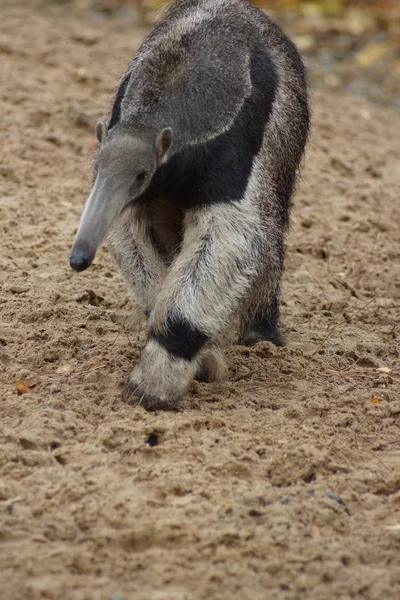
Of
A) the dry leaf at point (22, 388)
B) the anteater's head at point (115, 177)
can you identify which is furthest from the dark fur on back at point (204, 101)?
the dry leaf at point (22, 388)

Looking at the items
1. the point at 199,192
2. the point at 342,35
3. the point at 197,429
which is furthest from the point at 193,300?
the point at 342,35

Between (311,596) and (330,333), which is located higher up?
(330,333)

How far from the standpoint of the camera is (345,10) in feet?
49.1

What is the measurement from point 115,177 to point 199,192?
613 mm

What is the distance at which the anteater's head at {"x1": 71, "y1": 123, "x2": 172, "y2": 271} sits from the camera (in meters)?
4.76

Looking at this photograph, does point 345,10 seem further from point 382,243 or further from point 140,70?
point 140,70

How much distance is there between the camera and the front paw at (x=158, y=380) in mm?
5461

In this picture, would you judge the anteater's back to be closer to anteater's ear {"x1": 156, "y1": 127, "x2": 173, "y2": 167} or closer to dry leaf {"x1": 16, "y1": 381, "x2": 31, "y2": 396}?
anteater's ear {"x1": 156, "y1": 127, "x2": 173, "y2": 167}

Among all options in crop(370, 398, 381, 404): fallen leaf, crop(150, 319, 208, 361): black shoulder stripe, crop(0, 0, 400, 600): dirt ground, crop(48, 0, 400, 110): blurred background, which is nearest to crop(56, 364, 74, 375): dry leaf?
crop(0, 0, 400, 600): dirt ground

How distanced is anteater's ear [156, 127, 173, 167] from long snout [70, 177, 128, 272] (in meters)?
0.34

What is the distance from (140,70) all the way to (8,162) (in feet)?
10.9

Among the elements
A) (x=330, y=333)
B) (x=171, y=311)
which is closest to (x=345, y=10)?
(x=330, y=333)

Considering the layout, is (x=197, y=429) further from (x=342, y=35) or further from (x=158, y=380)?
(x=342, y=35)

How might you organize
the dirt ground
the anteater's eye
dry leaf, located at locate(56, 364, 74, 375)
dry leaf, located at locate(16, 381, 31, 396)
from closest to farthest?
the dirt ground, the anteater's eye, dry leaf, located at locate(16, 381, 31, 396), dry leaf, located at locate(56, 364, 74, 375)
